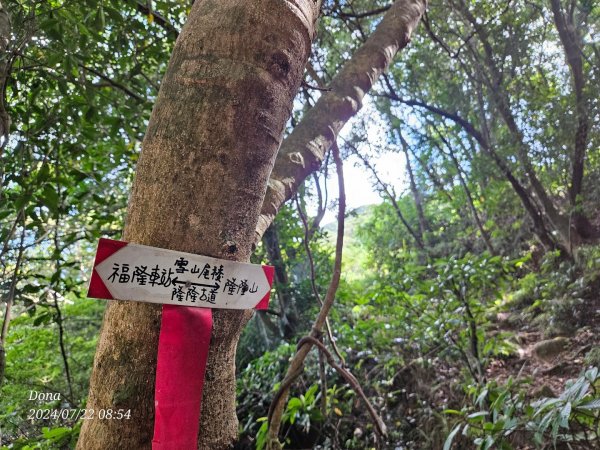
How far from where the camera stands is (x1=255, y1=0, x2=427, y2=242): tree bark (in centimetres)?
102

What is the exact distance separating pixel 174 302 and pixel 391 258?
5.08 meters

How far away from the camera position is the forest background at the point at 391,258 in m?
1.48

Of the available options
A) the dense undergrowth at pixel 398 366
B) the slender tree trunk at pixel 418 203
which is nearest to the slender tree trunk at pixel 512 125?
the dense undergrowth at pixel 398 366

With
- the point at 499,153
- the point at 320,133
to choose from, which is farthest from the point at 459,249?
the point at 320,133

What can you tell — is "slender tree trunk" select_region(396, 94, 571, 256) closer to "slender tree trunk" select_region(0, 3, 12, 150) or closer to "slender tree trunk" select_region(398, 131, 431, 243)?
"slender tree trunk" select_region(398, 131, 431, 243)

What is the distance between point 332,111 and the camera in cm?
118

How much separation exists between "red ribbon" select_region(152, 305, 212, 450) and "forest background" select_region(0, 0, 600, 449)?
2.46ft

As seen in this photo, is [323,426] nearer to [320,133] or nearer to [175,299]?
[320,133]

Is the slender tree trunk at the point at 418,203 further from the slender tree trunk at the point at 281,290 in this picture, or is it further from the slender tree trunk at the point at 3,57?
the slender tree trunk at the point at 3,57

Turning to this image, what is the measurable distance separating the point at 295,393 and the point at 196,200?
2.76 meters

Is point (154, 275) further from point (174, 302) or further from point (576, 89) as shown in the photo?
point (576, 89)

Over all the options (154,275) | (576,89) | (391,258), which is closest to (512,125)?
(576,89)

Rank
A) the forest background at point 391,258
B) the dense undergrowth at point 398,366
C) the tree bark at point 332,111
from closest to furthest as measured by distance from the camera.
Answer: the tree bark at point 332,111, the forest background at point 391,258, the dense undergrowth at point 398,366

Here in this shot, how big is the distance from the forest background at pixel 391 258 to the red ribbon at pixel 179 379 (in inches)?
29.6
